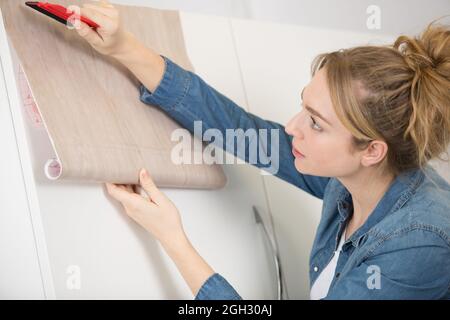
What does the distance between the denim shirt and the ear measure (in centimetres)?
7

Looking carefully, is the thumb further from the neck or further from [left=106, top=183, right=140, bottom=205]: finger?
the neck

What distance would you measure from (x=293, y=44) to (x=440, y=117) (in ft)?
1.68

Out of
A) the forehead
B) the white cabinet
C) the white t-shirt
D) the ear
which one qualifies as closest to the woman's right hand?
the white cabinet

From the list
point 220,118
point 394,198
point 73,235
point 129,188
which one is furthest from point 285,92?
point 73,235

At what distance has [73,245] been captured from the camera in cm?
89

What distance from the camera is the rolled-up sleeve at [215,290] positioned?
0.94m

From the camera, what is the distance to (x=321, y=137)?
1.00m

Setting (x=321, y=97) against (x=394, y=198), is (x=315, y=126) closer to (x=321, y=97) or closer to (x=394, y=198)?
(x=321, y=97)

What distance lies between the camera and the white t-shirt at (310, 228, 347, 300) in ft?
3.72

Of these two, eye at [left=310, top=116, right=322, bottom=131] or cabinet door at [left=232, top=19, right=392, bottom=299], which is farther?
cabinet door at [left=232, top=19, right=392, bottom=299]

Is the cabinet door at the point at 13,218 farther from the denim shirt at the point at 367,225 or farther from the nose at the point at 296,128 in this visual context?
the nose at the point at 296,128

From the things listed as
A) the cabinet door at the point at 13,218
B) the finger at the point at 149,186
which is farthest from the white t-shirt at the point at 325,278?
the cabinet door at the point at 13,218

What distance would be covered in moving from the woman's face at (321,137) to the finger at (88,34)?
35 cm
